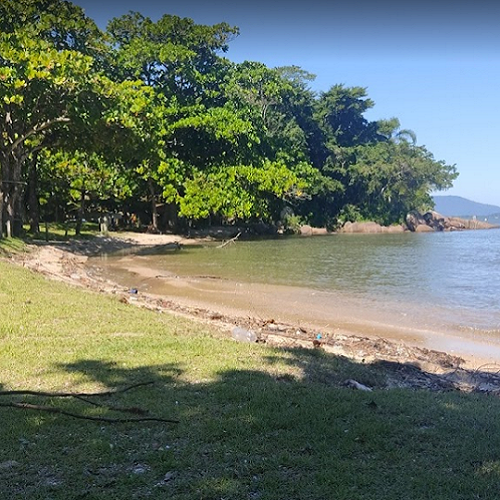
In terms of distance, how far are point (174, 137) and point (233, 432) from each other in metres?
37.6

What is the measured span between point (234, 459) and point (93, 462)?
3.08ft

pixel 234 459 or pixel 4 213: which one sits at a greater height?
pixel 4 213

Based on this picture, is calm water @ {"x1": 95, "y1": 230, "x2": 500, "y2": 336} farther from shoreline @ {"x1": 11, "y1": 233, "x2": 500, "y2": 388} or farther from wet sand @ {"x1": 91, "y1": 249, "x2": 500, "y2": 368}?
shoreline @ {"x1": 11, "y1": 233, "x2": 500, "y2": 388}

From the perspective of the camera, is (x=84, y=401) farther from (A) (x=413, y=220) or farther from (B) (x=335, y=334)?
(A) (x=413, y=220)

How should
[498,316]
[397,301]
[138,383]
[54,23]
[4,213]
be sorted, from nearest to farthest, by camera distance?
[138,383] < [498,316] < [397,301] < [4,213] < [54,23]

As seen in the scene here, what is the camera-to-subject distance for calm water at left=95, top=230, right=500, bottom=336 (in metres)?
14.3

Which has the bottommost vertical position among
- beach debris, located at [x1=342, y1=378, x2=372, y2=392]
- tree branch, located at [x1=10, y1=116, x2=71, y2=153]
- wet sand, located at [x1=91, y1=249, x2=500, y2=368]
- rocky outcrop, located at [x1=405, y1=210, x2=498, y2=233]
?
wet sand, located at [x1=91, y1=249, x2=500, y2=368]

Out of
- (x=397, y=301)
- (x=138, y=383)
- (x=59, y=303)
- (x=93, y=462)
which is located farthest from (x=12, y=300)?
(x=397, y=301)

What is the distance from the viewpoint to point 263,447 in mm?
3885

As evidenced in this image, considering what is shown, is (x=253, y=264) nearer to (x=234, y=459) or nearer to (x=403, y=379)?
(x=403, y=379)

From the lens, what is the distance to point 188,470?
140 inches

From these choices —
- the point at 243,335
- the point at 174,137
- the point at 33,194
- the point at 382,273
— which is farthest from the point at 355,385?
the point at 174,137

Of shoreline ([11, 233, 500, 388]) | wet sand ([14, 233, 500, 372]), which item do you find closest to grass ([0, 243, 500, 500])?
Result: shoreline ([11, 233, 500, 388])

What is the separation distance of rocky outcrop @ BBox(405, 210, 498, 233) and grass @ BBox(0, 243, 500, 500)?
5657cm
